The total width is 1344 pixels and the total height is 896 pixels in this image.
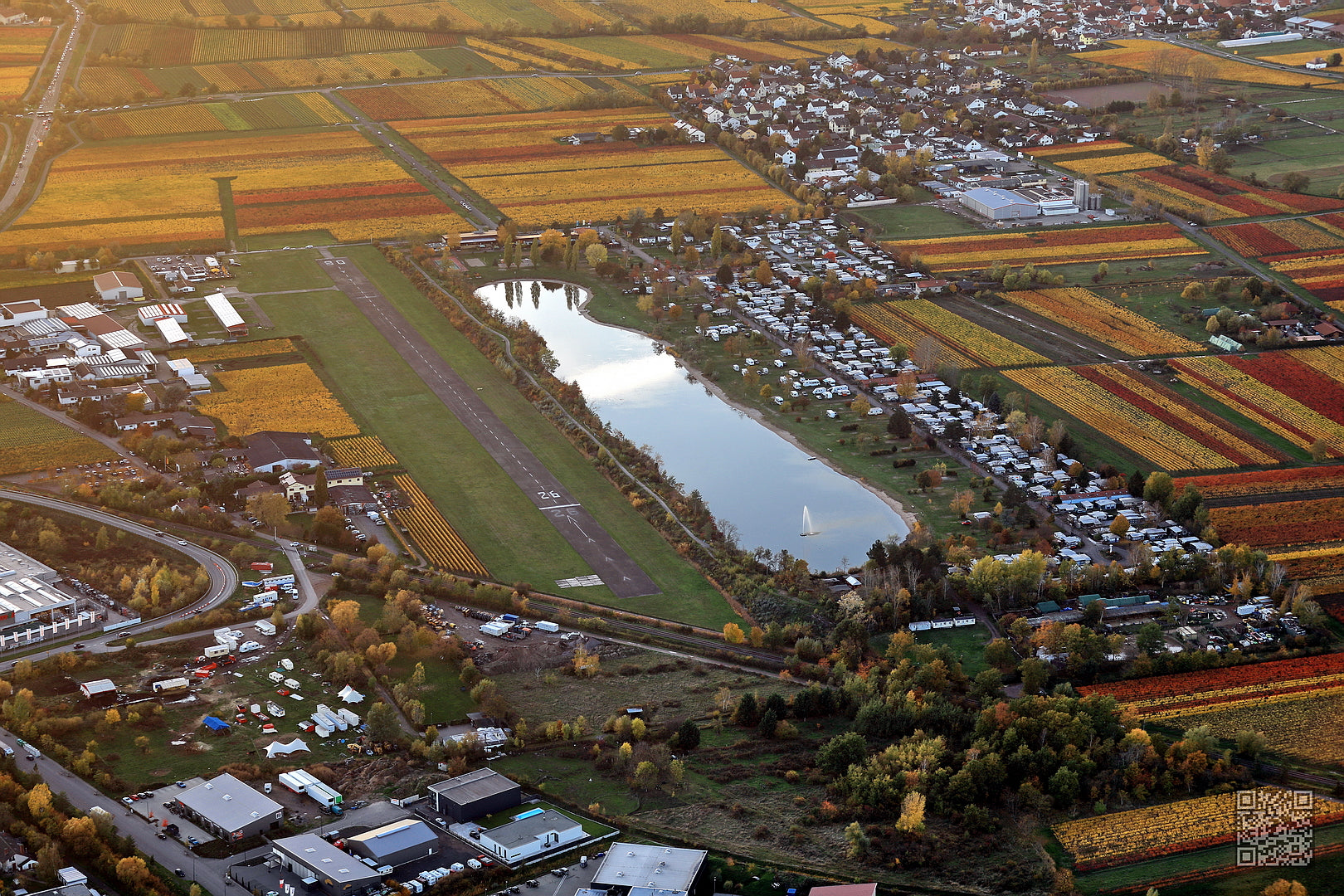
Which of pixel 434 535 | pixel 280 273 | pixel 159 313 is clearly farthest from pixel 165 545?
pixel 280 273

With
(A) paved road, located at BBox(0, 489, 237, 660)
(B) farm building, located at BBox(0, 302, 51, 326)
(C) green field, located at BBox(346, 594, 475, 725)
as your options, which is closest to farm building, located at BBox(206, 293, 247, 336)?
(B) farm building, located at BBox(0, 302, 51, 326)

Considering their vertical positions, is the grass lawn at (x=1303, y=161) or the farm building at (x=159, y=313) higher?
the grass lawn at (x=1303, y=161)

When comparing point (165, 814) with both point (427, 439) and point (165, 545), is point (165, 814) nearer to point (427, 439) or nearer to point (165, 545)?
point (165, 545)

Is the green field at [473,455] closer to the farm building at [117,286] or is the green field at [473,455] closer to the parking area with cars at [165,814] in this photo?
the farm building at [117,286]

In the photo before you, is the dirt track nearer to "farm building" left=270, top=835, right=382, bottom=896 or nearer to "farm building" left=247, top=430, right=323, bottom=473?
"farm building" left=247, top=430, right=323, bottom=473

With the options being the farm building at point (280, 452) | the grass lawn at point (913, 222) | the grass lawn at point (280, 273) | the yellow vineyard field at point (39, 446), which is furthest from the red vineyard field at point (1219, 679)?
the grass lawn at point (280, 273)

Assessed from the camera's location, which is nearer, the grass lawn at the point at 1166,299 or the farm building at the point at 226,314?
the farm building at the point at 226,314

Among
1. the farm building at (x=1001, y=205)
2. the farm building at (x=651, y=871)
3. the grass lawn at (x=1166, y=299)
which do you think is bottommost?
the farm building at (x=651, y=871)
